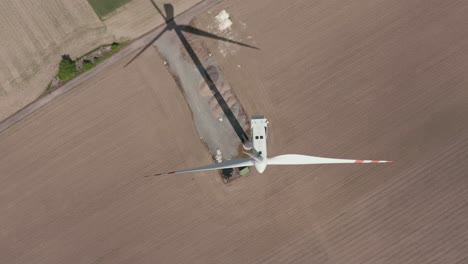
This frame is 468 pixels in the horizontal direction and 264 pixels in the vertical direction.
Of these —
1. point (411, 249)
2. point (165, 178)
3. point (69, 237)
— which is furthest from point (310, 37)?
point (69, 237)

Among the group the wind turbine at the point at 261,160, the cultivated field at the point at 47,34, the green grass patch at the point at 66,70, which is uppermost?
the cultivated field at the point at 47,34

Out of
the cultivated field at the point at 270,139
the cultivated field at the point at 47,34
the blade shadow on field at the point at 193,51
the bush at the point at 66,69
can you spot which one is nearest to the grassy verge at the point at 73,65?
the bush at the point at 66,69

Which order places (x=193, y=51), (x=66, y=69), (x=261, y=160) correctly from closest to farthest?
(x=261, y=160)
(x=66, y=69)
(x=193, y=51)

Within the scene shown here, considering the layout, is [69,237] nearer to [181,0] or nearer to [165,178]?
[165,178]

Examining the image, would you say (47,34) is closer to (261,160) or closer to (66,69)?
(66,69)

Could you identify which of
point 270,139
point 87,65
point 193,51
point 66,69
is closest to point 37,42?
point 66,69

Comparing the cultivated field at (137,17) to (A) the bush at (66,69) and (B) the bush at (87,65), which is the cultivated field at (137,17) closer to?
(B) the bush at (87,65)
